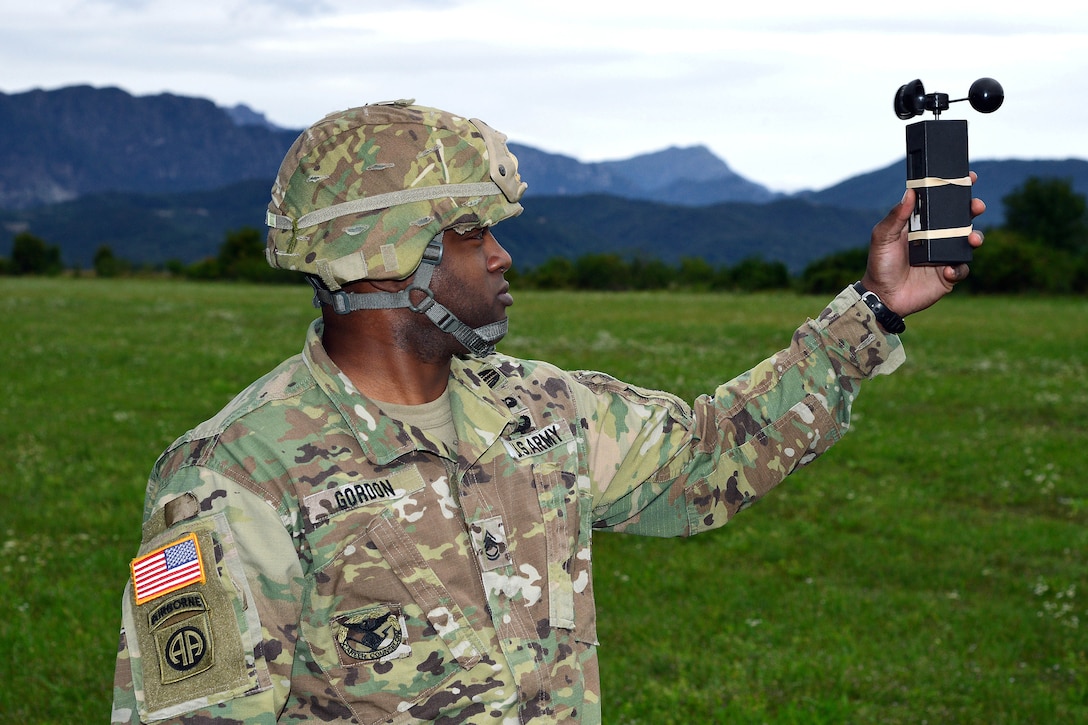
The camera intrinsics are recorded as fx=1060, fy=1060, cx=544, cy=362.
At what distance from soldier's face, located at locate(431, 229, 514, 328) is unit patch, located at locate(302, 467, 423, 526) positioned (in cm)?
48

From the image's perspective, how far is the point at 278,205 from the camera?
296 cm

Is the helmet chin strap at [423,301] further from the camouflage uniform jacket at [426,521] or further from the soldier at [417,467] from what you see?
the camouflage uniform jacket at [426,521]

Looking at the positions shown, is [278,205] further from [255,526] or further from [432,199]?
[255,526]

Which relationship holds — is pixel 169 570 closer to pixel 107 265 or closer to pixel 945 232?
pixel 945 232

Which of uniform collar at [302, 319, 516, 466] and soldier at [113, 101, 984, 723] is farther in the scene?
uniform collar at [302, 319, 516, 466]

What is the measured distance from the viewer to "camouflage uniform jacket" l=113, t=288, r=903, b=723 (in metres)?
2.43

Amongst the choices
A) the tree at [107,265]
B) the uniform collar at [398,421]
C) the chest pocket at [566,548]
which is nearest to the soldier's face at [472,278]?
the uniform collar at [398,421]

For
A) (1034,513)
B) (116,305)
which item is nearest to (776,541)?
(1034,513)

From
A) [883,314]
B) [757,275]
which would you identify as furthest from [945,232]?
Answer: [757,275]

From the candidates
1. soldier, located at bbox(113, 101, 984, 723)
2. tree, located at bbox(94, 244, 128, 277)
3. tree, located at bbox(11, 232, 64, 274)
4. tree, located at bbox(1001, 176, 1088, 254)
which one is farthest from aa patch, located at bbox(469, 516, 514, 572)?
tree, located at bbox(11, 232, 64, 274)

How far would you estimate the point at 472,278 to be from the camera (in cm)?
298

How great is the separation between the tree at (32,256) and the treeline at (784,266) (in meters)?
0.09

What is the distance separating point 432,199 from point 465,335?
0.38 m

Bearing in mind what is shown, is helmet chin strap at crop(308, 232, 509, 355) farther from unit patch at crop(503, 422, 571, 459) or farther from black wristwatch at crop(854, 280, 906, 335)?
black wristwatch at crop(854, 280, 906, 335)
